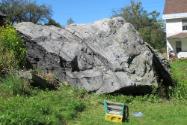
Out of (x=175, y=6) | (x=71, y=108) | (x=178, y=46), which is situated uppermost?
(x=175, y=6)

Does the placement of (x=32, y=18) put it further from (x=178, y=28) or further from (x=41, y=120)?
(x=41, y=120)

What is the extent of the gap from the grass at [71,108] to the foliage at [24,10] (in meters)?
55.0

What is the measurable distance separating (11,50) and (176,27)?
34036 mm

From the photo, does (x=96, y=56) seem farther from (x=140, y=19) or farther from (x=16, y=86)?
(x=140, y=19)

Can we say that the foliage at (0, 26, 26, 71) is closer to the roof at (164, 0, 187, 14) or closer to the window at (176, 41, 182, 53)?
the window at (176, 41, 182, 53)

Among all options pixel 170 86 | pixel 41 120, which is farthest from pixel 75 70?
pixel 41 120

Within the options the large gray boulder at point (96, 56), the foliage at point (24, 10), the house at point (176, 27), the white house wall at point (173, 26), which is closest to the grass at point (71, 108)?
the large gray boulder at point (96, 56)

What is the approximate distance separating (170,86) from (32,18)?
57895 mm

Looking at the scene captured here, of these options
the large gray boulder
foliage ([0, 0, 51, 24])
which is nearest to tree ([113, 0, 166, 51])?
foliage ([0, 0, 51, 24])

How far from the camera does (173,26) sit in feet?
151

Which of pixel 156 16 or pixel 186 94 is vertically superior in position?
pixel 156 16

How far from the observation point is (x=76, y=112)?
35.8 ft

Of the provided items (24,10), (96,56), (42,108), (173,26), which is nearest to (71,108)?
(42,108)

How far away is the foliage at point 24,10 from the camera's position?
68.1 m
